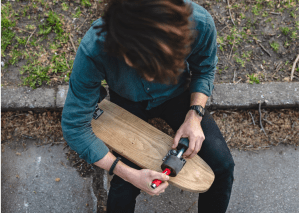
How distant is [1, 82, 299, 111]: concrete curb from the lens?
2.44 meters

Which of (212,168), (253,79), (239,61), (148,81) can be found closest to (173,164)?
(212,168)

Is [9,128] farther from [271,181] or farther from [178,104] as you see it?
[271,181]

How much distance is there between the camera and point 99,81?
4.91ft

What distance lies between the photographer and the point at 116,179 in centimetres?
179

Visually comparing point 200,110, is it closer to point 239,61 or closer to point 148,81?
point 148,81

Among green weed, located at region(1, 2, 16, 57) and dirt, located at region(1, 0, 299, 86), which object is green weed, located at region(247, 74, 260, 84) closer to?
dirt, located at region(1, 0, 299, 86)

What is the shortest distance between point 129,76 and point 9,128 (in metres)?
1.73

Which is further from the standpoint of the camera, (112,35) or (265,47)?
(265,47)

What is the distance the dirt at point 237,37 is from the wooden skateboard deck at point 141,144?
1.02 m

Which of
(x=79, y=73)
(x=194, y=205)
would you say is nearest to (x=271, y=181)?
(x=194, y=205)

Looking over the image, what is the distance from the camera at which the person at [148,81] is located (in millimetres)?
1054

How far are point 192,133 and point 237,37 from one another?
171 cm

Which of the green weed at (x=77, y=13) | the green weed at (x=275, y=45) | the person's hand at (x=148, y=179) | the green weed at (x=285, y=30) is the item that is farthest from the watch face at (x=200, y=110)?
the green weed at (x=77, y=13)

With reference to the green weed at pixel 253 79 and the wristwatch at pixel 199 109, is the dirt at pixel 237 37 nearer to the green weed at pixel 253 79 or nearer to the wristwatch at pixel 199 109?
the green weed at pixel 253 79
